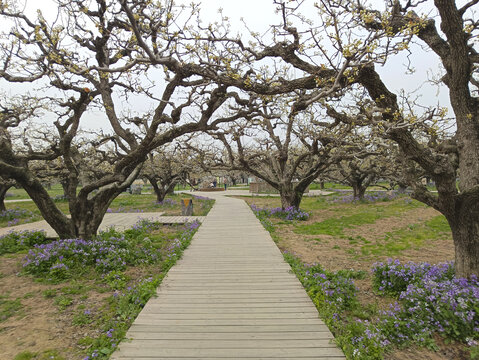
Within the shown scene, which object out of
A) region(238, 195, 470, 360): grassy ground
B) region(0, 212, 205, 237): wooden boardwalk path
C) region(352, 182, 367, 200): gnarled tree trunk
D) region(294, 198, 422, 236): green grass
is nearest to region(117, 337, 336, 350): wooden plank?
region(238, 195, 470, 360): grassy ground

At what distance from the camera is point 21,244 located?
27.6ft

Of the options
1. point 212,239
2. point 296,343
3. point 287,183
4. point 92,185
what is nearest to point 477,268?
point 296,343

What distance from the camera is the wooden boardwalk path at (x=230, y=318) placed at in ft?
10.9

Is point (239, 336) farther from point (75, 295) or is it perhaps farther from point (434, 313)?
point (75, 295)

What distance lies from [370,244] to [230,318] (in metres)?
6.63

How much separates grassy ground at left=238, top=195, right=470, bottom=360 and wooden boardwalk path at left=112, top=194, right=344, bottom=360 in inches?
39.1

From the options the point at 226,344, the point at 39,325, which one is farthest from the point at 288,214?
the point at 39,325

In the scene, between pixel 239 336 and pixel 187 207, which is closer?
pixel 239 336

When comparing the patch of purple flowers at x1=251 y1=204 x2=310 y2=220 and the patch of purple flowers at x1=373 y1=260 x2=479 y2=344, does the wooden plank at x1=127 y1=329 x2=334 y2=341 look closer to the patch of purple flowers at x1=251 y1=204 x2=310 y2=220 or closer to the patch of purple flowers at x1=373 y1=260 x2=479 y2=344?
the patch of purple flowers at x1=373 y1=260 x2=479 y2=344

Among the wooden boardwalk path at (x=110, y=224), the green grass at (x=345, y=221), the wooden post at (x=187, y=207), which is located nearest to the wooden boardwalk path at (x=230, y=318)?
the green grass at (x=345, y=221)

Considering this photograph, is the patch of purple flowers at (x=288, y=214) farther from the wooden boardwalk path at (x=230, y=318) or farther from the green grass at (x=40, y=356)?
the green grass at (x=40, y=356)

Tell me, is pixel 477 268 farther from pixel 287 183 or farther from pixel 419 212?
pixel 419 212

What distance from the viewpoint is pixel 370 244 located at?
29.2ft

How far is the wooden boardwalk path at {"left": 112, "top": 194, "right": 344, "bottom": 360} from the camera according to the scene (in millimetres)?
3335
